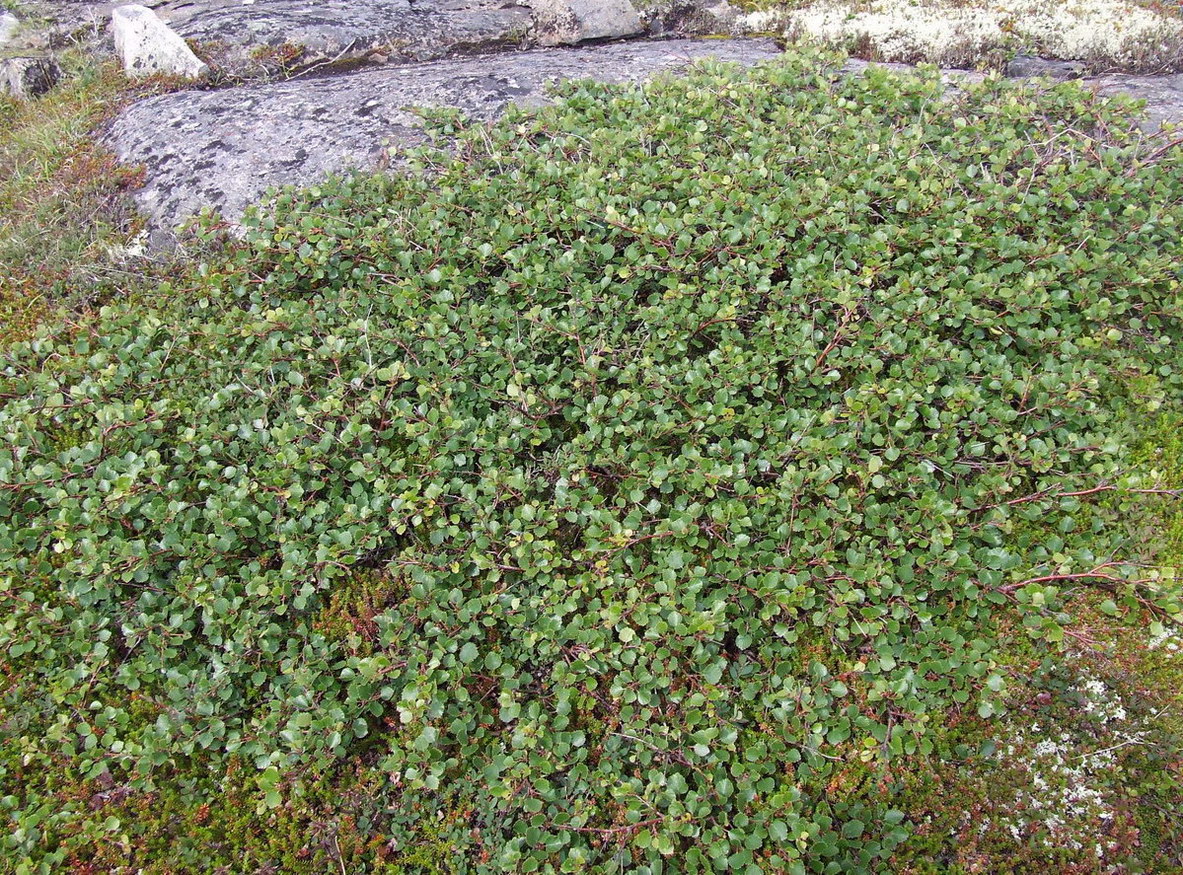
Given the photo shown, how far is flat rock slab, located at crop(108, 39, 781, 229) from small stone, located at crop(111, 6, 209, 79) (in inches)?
25.3

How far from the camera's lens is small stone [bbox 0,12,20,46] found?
8133 millimetres

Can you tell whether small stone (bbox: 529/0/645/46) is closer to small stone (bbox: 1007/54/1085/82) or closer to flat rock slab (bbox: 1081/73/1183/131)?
small stone (bbox: 1007/54/1085/82)

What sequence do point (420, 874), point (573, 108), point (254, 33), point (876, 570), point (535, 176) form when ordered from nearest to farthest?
point (420, 874), point (876, 570), point (535, 176), point (573, 108), point (254, 33)

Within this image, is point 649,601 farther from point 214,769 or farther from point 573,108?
point 573,108

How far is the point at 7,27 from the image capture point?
8258 mm

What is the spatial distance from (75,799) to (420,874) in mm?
1560

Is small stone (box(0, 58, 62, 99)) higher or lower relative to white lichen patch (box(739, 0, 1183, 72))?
higher

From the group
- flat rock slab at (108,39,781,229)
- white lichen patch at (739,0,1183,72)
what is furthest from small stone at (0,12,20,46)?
white lichen patch at (739,0,1183,72)

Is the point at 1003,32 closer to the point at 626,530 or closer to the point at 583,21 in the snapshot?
the point at 583,21

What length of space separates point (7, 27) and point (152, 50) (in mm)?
2719

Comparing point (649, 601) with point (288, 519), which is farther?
point (288, 519)

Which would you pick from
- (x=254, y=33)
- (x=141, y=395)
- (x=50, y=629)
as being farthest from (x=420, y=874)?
(x=254, y=33)

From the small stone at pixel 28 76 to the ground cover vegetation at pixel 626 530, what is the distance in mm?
4612

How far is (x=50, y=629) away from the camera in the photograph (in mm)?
3621
